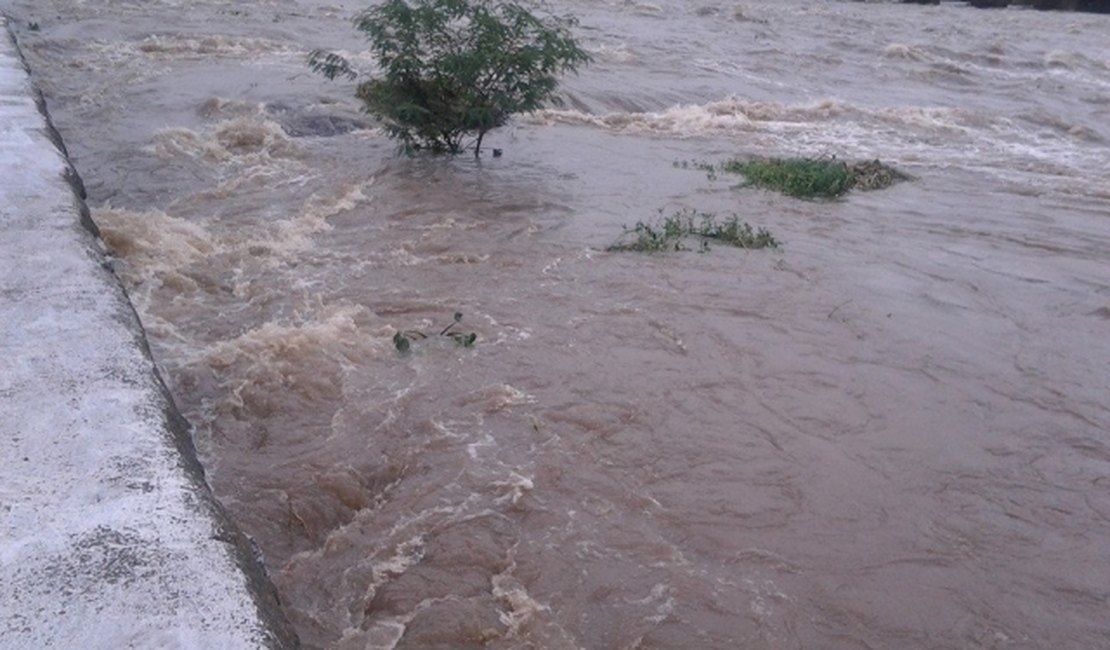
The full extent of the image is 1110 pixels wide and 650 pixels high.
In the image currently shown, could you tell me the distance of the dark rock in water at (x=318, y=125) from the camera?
11.6 m

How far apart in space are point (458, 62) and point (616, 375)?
4730 millimetres

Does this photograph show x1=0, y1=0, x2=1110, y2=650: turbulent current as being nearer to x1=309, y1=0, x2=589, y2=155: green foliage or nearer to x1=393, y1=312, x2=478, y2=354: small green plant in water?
x1=393, y1=312, x2=478, y2=354: small green plant in water

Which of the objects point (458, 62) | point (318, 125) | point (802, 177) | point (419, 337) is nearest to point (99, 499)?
point (419, 337)

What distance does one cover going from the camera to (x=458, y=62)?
970 cm

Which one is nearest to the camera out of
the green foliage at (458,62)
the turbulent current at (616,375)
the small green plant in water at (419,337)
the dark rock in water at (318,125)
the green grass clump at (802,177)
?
the turbulent current at (616,375)

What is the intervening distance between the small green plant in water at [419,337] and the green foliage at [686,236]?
2.05 metres

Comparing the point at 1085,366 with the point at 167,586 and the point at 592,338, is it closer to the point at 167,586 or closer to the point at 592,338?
the point at 592,338

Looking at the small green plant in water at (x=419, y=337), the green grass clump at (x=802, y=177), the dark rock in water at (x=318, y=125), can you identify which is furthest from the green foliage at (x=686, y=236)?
the dark rock in water at (x=318, y=125)

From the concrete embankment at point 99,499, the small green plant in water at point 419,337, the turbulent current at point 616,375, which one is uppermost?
the concrete embankment at point 99,499

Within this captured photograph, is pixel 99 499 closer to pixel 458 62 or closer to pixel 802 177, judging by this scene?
pixel 458 62

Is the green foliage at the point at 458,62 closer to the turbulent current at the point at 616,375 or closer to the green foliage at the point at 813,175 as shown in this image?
the turbulent current at the point at 616,375

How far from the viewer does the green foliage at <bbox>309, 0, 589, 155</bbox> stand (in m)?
9.72

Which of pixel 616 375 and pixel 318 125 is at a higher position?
pixel 318 125

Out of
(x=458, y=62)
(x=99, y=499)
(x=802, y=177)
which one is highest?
(x=458, y=62)
